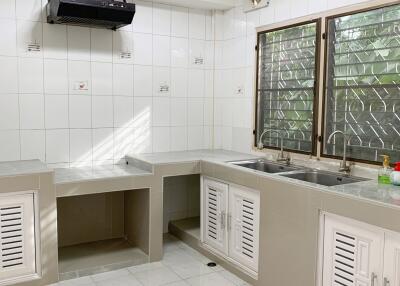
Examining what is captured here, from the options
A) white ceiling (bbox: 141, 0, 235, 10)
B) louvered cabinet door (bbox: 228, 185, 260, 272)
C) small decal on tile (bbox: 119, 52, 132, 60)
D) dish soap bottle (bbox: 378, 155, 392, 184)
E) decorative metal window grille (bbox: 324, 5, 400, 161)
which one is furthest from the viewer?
white ceiling (bbox: 141, 0, 235, 10)

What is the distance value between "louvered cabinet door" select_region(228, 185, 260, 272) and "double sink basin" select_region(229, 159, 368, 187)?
0.30 metres

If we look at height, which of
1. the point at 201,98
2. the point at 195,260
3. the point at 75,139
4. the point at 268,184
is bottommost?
the point at 195,260

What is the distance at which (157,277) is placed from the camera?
124 inches

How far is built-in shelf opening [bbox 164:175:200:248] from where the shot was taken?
4133mm

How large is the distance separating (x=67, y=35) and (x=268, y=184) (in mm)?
2193

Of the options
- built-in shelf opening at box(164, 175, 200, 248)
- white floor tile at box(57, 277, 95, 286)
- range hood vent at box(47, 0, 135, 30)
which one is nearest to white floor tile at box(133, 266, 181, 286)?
white floor tile at box(57, 277, 95, 286)

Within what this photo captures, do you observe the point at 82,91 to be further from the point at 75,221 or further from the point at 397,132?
the point at 397,132

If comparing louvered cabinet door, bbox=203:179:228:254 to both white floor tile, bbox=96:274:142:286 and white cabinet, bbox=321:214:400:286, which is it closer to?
white floor tile, bbox=96:274:142:286

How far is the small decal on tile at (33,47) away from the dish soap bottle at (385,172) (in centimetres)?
285

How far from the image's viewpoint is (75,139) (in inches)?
141

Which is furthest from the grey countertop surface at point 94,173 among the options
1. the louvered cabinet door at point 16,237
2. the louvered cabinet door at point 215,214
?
Result: the louvered cabinet door at point 215,214

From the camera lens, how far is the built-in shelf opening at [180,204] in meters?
4.13

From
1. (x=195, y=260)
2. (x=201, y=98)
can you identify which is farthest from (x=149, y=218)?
(x=201, y=98)

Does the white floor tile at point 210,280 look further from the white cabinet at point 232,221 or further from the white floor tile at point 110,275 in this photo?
the white floor tile at point 110,275
